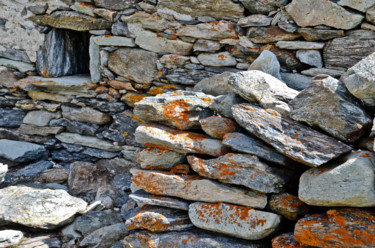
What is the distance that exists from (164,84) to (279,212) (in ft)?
9.37

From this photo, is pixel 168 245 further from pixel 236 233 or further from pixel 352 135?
pixel 352 135

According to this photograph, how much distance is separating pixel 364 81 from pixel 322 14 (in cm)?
151

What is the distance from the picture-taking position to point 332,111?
2764 mm

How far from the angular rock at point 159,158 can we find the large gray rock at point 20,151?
3.07 metres

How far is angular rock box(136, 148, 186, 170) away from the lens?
138 inches

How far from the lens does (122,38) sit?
5145 millimetres

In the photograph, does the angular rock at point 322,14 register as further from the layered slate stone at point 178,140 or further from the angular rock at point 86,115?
the angular rock at point 86,115

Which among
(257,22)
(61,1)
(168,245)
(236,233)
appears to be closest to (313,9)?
(257,22)

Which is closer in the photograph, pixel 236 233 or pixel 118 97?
pixel 236 233

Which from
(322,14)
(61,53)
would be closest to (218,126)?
(322,14)

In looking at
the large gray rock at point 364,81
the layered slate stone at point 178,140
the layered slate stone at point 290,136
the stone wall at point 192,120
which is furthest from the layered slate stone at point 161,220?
the large gray rock at point 364,81

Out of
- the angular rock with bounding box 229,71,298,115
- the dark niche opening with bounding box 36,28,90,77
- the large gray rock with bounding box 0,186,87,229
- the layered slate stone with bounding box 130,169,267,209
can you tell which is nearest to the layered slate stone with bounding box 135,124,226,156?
the layered slate stone with bounding box 130,169,267,209

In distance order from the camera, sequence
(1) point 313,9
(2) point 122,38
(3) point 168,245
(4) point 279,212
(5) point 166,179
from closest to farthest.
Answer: (4) point 279,212
(3) point 168,245
(5) point 166,179
(1) point 313,9
(2) point 122,38

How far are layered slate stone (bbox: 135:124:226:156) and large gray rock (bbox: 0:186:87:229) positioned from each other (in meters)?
1.53
